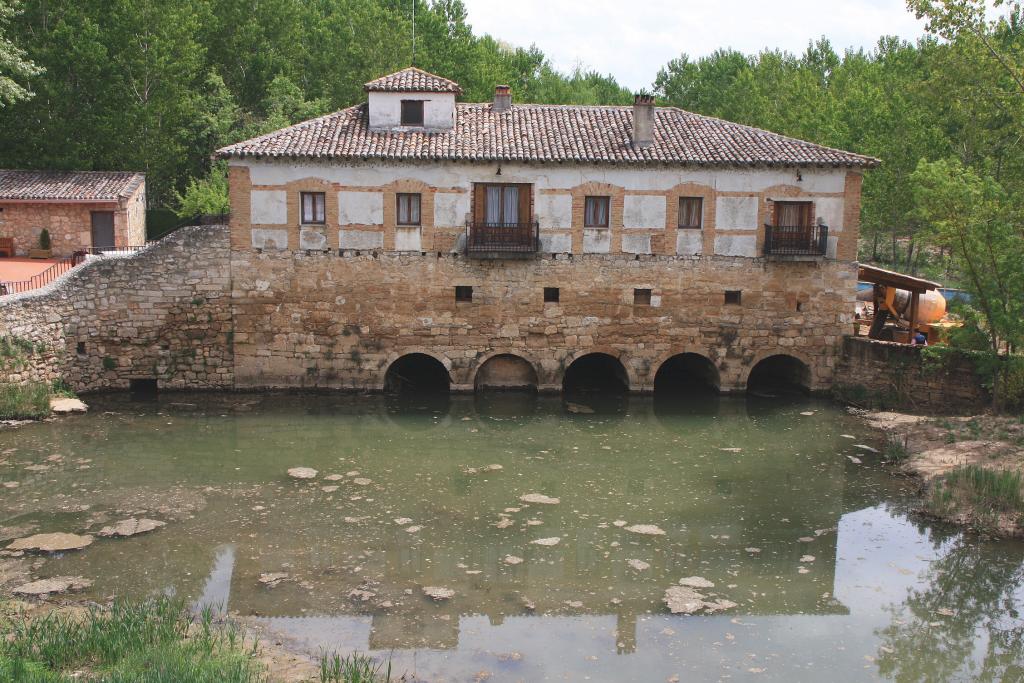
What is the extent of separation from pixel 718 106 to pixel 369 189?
38.9 meters

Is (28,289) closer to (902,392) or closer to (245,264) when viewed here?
(245,264)

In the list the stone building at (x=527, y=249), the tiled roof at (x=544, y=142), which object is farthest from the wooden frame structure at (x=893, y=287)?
the tiled roof at (x=544, y=142)

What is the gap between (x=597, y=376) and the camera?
26.2 meters

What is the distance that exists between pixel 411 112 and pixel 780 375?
12247 mm

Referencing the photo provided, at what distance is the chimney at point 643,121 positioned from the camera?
23578 mm

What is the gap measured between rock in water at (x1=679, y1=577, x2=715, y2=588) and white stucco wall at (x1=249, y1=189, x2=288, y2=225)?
14.4 m

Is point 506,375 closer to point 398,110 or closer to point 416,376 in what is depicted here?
point 416,376

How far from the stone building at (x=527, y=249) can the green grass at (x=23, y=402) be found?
4639 millimetres

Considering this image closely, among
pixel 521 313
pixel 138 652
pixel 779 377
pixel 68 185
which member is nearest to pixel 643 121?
pixel 521 313

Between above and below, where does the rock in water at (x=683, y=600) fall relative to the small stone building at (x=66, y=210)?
below

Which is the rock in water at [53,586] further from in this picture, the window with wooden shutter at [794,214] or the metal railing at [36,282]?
the window with wooden shutter at [794,214]

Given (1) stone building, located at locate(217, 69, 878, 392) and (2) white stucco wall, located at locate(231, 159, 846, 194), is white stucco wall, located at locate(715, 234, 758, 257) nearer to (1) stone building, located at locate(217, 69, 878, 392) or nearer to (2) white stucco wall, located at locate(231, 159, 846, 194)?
(1) stone building, located at locate(217, 69, 878, 392)

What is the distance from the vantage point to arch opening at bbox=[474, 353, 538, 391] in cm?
2414

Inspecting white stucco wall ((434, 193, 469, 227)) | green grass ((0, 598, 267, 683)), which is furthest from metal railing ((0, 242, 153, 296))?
green grass ((0, 598, 267, 683))
